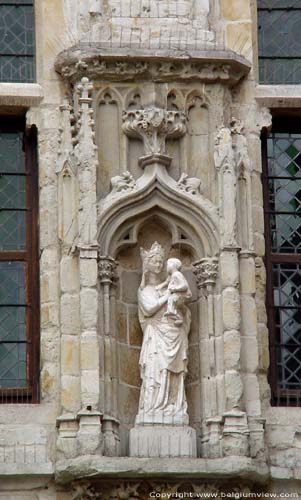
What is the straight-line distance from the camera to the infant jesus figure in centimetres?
2242

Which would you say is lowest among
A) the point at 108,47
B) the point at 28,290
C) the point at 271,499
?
the point at 271,499

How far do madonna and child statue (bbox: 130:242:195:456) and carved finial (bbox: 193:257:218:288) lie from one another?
0.16 metres

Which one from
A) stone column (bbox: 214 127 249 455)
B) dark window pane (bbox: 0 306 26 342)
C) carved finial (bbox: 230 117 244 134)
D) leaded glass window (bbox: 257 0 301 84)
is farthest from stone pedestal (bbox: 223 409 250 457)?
leaded glass window (bbox: 257 0 301 84)

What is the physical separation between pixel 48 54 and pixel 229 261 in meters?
2.44

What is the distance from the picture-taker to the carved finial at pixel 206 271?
22.6m

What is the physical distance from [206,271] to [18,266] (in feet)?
5.24

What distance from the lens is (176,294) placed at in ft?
73.6

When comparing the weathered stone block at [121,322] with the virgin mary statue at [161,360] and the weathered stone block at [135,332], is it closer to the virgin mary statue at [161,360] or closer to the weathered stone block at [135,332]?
the weathered stone block at [135,332]

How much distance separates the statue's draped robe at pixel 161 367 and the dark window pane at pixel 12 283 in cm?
110

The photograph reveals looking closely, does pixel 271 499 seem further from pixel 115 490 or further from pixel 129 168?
pixel 129 168

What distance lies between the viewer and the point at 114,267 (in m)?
22.7

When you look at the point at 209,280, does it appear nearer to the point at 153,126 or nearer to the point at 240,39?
the point at 153,126

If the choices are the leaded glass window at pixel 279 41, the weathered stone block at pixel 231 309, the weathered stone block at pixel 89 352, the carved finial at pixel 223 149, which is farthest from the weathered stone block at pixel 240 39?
the weathered stone block at pixel 89 352

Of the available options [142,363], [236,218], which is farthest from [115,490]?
[236,218]
